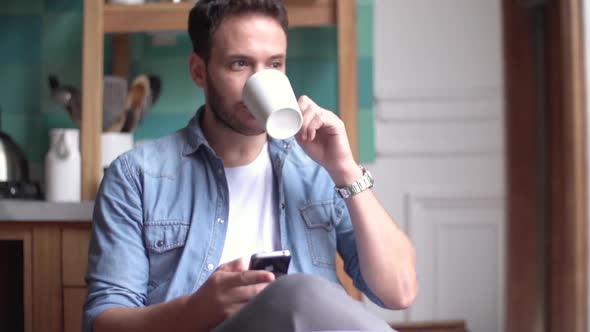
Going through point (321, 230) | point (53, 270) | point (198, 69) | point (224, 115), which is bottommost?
point (53, 270)

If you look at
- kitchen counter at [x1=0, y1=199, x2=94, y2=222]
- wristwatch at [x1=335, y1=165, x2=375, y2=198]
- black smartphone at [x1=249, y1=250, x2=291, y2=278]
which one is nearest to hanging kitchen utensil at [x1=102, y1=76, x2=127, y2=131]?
kitchen counter at [x1=0, y1=199, x2=94, y2=222]

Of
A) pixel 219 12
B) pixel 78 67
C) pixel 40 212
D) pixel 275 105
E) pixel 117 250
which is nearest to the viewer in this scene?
pixel 275 105

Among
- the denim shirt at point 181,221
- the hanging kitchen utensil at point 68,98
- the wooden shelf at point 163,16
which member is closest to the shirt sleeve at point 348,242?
the denim shirt at point 181,221

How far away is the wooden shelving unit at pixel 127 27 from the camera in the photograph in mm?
1820

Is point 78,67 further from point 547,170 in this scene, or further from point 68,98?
point 547,170

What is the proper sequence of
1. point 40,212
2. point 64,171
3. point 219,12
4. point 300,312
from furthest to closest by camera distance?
1. point 64,171
2. point 40,212
3. point 219,12
4. point 300,312

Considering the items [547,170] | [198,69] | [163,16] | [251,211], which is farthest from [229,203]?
[163,16]

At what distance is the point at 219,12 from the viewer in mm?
1340

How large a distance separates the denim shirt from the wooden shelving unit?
51 cm

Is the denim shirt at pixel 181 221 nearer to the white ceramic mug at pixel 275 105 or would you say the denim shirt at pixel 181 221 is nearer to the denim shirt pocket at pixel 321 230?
the denim shirt pocket at pixel 321 230

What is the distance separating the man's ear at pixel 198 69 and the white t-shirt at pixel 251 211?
0.61 ft

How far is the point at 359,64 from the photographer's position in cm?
225

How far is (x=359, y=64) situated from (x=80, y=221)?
1.00 m

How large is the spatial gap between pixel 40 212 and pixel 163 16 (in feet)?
1.95
